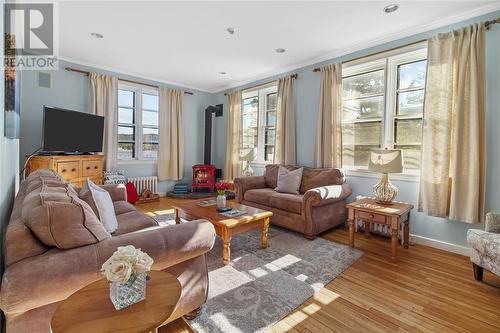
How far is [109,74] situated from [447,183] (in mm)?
5784

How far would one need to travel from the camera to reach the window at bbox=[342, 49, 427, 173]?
3164 mm

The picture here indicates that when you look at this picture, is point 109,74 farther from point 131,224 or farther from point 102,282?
point 102,282

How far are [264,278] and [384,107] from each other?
9.30 ft

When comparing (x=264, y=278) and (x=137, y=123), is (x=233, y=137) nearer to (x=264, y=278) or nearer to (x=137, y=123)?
(x=137, y=123)

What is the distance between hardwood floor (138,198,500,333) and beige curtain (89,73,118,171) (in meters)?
4.10

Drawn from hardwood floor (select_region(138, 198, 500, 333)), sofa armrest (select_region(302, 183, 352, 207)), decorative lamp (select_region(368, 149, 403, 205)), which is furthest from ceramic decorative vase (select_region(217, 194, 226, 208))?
decorative lamp (select_region(368, 149, 403, 205))

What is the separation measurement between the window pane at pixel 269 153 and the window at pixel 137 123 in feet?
8.35

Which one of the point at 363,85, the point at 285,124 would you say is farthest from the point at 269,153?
the point at 363,85

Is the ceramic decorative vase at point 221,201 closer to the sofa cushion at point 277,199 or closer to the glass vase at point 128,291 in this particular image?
the sofa cushion at point 277,199

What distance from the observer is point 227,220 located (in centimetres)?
252

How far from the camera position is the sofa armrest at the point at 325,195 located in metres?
3.04

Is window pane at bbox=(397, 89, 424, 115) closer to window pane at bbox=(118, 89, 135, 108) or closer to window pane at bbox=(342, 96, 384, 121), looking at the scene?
window pane at bbox=(342, 96, 384, 121)

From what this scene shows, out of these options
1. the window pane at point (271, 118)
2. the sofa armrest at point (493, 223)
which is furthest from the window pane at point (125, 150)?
the sofa armrest at point (493, 223)

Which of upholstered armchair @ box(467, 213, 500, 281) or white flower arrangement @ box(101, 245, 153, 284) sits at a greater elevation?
white flower arrangement @ box(101, 245, 153, 284)
